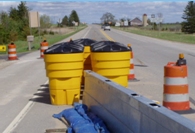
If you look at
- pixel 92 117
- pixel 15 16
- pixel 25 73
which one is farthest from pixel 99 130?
pixel 15 16

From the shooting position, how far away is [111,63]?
906cm

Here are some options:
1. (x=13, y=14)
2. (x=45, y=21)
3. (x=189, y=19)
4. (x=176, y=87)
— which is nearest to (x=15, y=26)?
(x=13, y=14)

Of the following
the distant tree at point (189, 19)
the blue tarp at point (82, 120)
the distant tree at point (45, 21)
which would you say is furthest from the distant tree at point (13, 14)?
the blue tarp at point (82, 120)

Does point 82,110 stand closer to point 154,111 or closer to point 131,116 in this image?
point 131,116

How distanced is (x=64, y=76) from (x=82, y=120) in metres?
2.06

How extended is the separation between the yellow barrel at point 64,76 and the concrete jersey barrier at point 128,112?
32.6 inches

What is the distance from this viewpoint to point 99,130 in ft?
20.3

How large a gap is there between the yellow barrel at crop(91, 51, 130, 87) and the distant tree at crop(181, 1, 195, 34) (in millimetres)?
84487

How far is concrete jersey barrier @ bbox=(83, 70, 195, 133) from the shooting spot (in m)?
3.86

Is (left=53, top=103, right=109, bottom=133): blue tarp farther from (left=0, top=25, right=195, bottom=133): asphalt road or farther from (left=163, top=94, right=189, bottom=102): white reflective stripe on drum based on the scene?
(left=163, top=94, right=189, bottom=102): white reflective stripe on drum

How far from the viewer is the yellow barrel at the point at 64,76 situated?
28.8 ft

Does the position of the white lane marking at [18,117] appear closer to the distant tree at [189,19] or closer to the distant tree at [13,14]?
the distant tree at [13,14]

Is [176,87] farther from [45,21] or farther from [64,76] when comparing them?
[45,21]

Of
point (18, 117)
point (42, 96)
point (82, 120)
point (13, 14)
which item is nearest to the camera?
point (82, 120)
